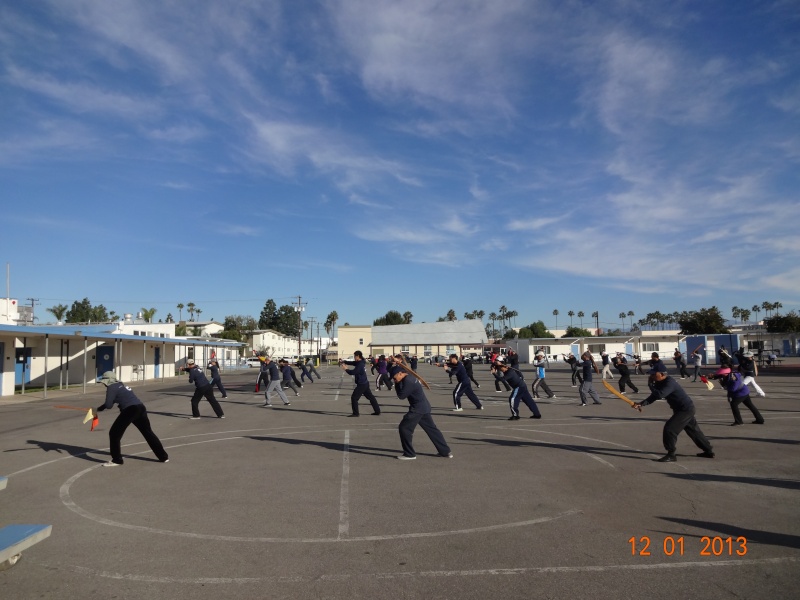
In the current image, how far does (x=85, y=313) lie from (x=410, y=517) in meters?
126

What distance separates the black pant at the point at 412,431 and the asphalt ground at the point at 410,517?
47 centimetres

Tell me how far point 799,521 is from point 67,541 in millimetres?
7867

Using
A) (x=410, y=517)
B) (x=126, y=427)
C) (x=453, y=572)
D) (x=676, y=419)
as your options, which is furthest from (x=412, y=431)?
(x=453, y=572)

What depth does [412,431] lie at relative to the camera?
408 inches

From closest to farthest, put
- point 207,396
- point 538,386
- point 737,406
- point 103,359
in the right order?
point 737,406 < point 207,396 < point 538,386 < point 103,359

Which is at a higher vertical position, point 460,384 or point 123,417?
point 123,417

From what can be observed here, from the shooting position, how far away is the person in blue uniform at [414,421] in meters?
10.4

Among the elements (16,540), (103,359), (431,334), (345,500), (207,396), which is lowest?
(345,500)

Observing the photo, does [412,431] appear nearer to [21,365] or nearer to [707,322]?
[21,365]

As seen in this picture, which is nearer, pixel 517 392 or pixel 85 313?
pixel 517 392

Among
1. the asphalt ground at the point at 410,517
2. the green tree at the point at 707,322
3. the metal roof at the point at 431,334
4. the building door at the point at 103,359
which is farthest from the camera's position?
the metal roof at the point at 431,334

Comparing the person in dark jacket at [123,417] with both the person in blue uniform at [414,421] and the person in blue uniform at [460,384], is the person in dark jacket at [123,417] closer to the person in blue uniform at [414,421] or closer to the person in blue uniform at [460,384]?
the person in blue uniform at [414,421]

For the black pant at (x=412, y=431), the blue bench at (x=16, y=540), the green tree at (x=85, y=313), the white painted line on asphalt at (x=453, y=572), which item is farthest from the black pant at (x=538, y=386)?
the green tree at (x=85, y=313)

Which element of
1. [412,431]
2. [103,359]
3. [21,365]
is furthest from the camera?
[103,359]
